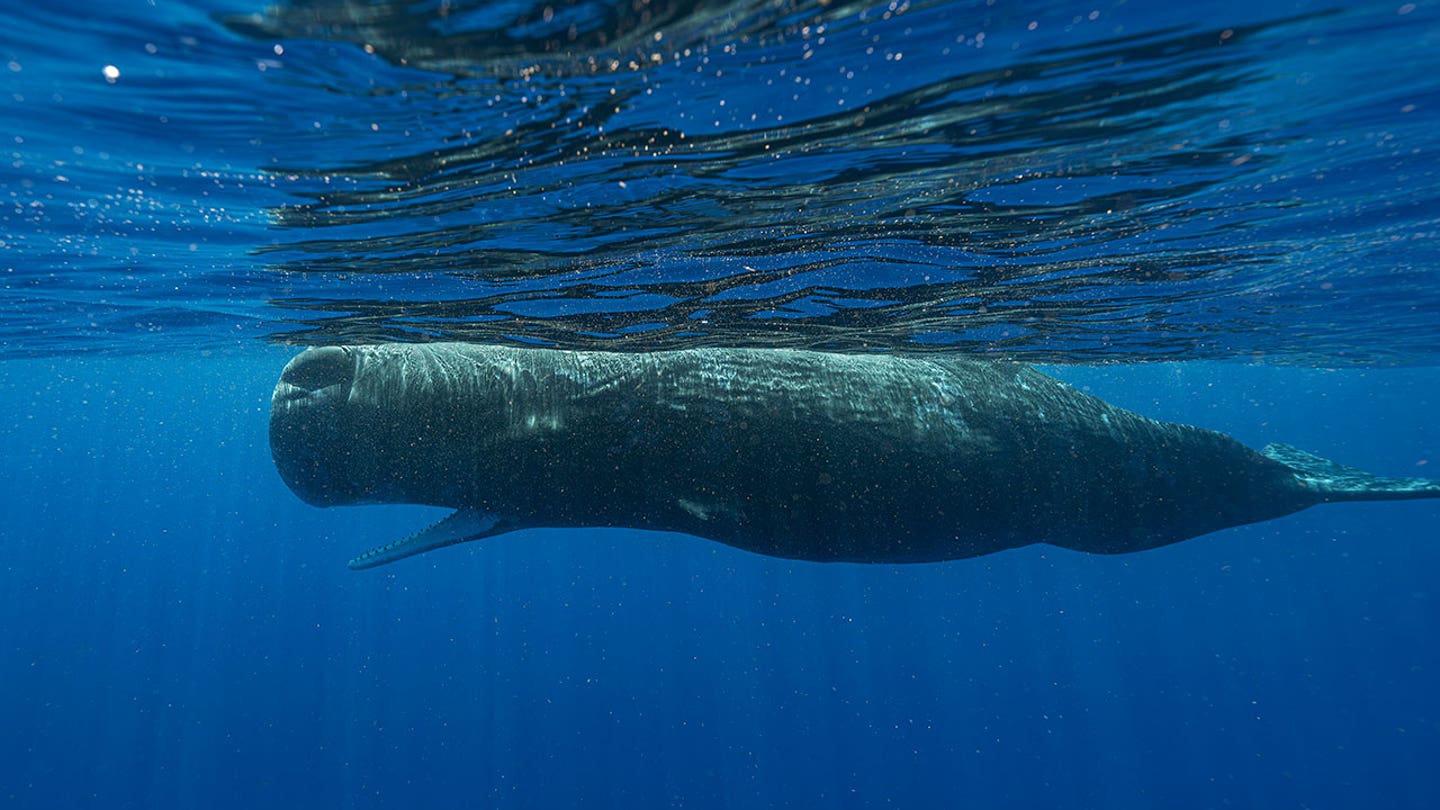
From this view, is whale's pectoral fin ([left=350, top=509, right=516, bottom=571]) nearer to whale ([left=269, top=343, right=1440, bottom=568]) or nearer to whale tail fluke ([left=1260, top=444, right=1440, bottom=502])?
whale ([left=269, top=343, right=1440, bottom=568])

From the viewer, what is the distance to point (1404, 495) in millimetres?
8328

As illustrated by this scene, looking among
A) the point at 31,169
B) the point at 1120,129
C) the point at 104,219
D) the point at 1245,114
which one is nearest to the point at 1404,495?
the point at 1245,114

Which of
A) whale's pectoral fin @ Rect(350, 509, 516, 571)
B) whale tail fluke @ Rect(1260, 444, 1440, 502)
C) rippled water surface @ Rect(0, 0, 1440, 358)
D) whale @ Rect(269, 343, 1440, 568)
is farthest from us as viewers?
whale tail fluke @ Rect(1260, 444, 1440, 502)

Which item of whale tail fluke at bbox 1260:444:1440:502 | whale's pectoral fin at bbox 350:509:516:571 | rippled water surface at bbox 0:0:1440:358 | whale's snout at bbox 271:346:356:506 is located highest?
rippled water surface at bbox 0:0:1440:358

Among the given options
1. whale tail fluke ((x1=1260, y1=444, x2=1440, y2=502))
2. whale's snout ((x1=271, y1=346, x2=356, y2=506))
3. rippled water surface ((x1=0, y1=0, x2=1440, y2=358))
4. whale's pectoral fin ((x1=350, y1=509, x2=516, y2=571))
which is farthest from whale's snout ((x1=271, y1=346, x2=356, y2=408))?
whale tail fluke ((x1=1260, y1=444, x2=1440, y2=502))

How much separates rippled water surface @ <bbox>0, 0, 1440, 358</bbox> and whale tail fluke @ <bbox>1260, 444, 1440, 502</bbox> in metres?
2.98

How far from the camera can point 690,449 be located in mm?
6914

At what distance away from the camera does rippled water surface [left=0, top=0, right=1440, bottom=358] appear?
185 inches

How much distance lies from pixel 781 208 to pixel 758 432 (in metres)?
2.53

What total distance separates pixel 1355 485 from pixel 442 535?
9.72 metres

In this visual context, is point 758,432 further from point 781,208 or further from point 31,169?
point 31,169

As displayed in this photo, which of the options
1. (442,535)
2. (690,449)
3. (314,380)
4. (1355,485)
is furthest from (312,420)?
(1355,485)

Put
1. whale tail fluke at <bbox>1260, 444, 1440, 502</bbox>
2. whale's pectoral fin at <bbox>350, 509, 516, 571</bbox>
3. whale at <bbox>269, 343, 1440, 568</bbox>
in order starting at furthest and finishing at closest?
whale tail fluke at <bbox>1260, 444, 1440, 502</bbox> → whale at <bbox>269, 343, 1440, 568</bbox> → whale's pectoral fin at <bbox>350, 509, 516, 571</bbox>

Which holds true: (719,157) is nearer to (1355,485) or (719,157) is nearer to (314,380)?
(314,380)
